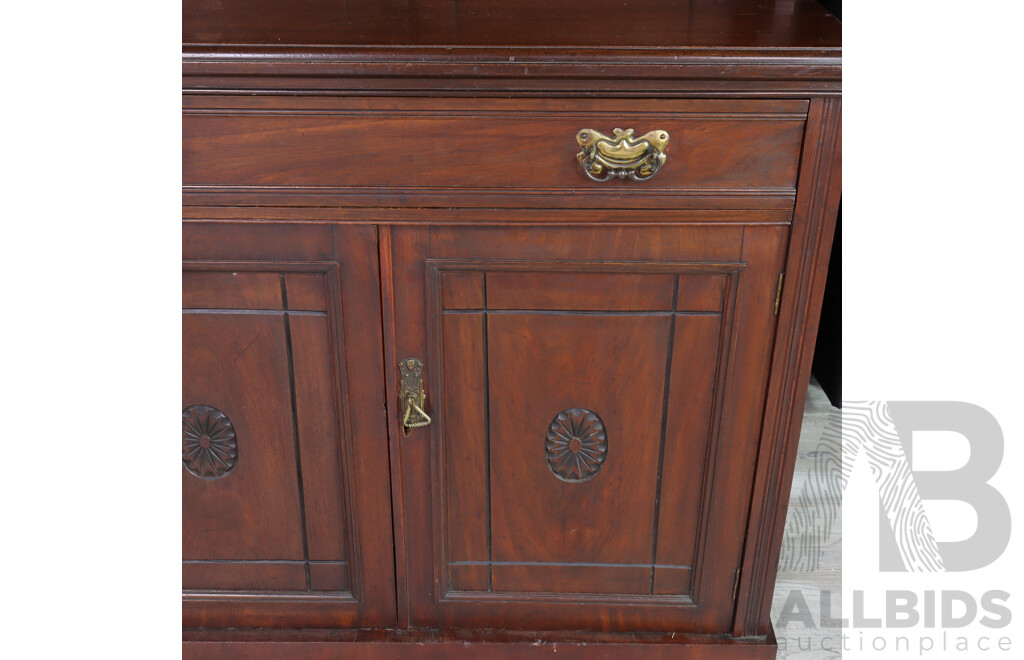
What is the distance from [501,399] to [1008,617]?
753 millimetres

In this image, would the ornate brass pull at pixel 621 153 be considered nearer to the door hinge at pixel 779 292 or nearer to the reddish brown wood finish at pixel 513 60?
the reddish brown wood finish at pixel 513 60

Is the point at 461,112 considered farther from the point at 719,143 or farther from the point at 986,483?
the point at 986,483

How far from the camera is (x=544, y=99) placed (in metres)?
0.81

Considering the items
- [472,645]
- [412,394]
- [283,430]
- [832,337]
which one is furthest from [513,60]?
[832,337]

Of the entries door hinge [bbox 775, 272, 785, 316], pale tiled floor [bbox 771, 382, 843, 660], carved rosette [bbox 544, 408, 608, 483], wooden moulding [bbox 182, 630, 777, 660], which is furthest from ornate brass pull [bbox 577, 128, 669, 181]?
pale tiled floor [bbox 771, 382, 843, 660]

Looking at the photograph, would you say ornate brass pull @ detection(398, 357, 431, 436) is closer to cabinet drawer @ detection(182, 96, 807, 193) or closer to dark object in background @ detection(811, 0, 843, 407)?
cabinet drawer @ detection(182, 96, 807, 193)

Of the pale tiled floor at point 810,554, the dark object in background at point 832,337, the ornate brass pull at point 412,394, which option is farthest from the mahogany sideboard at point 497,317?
the dark object in background at point 832,337

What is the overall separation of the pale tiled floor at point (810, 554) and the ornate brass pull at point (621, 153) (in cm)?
73

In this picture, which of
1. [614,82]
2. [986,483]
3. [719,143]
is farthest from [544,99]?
[986,483]

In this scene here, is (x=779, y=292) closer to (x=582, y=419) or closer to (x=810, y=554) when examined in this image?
(x=582, y=419)

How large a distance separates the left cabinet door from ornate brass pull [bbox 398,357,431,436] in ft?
0.09

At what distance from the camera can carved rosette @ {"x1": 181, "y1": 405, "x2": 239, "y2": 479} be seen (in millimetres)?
983

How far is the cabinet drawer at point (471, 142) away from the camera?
818 millimetres

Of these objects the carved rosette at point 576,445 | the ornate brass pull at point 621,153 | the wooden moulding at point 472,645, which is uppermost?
the ornate brass pull at point 621,153
